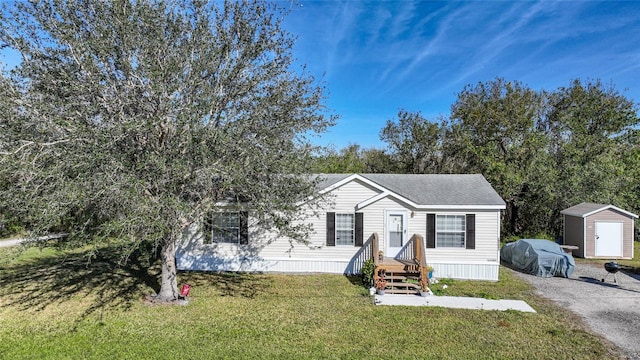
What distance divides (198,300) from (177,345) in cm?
291

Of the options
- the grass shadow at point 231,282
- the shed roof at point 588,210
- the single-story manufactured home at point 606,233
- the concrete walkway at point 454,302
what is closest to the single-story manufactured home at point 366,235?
the grass shadow at point 231,282

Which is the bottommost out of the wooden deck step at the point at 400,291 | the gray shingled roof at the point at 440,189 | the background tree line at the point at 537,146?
the wooden deck step at the point at 400,291

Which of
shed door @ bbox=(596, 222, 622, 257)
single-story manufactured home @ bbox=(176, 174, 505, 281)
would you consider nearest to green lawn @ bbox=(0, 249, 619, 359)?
single-story manufactured home @ bbox=(176, 174, 505, 281)

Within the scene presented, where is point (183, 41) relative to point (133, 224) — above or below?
above

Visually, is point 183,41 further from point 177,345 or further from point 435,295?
point 435,295

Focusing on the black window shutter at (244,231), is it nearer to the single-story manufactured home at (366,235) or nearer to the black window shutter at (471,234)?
the single-story manufactured home at (366,235)

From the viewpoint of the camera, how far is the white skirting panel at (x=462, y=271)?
40.3ft

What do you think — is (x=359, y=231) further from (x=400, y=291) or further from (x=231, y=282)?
(x=231, y=282)

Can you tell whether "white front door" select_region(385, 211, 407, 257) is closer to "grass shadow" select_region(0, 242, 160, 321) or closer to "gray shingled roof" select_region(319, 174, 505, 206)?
"gray shingled roof" select_region(319, 174, 505, 206)

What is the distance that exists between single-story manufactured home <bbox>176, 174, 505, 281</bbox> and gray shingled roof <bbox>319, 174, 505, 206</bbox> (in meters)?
0.04

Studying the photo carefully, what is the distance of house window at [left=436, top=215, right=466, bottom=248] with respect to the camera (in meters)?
12.5

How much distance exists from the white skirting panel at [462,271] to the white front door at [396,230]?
1.36 metres

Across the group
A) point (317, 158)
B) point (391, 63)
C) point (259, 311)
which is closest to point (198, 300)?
point (259, 311)

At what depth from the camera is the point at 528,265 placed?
1346cm
